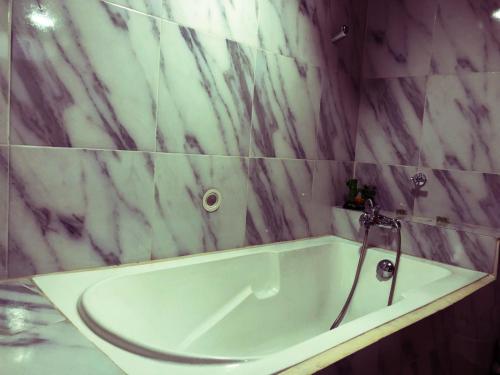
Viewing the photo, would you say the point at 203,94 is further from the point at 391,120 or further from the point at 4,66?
the point at 391,120

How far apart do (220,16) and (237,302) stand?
112 centimetres

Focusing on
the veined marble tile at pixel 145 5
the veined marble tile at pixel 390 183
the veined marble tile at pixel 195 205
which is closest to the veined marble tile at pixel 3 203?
the veined marble tile at pixel 195 205

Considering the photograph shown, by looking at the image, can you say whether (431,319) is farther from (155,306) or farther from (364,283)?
(155,306)

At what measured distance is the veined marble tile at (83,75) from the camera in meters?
1.16

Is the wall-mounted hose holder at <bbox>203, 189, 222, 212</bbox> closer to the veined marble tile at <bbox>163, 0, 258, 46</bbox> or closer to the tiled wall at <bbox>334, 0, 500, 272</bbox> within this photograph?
the veined marble tile at <bbox>163, 0, 258, 46</bbox>

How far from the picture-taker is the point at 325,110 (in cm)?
210

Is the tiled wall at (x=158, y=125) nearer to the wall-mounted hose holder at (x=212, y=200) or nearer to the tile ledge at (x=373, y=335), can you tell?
the wall-mounted hose holder at (x=212, y=200)

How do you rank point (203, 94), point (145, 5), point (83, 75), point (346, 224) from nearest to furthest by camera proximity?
point (83, 75), point (145, 5), point (203, 94), point (346, 224)

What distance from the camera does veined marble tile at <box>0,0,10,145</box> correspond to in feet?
3.62

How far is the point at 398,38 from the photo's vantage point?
2.17 metres

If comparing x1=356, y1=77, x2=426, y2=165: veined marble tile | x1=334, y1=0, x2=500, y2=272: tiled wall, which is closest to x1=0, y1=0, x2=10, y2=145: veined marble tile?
x1=334, y1=0, x2=500, y2=272: tiled wall

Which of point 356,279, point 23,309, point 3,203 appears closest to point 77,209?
point 3,203

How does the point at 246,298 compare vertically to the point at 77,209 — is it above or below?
below

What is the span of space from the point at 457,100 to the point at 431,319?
121cm
